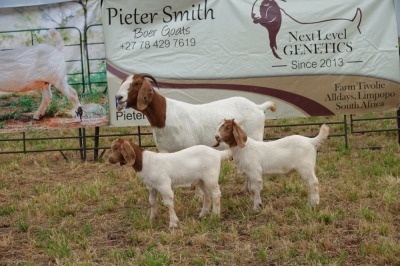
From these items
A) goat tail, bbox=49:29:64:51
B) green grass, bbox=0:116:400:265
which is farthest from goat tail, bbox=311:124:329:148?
goat tail, bbox=49:29:64:51

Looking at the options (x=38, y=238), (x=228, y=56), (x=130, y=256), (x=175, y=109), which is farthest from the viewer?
(x=228, y=56)

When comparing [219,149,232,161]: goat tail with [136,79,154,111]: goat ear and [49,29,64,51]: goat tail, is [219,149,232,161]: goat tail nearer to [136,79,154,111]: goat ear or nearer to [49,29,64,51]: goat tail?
[136,79,154,111]: goat ear

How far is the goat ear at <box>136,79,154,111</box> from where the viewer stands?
7148 millimetres

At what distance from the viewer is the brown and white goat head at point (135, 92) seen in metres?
7.13

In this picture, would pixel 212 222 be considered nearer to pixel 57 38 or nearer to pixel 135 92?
pixel 135 92

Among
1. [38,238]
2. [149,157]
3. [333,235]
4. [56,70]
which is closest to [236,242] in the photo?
[333,235]

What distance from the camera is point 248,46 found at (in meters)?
10.1

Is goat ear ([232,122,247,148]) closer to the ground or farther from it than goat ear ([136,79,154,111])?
closer to the ground

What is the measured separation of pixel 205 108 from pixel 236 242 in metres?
2.37

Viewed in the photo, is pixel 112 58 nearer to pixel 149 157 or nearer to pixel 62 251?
pixel 149 157

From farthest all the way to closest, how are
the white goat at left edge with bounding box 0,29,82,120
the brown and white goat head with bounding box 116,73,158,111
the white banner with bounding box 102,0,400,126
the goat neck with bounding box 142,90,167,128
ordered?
the white goat at left edge with bounding box 0,29,82,120 → the white banner with bounding box 102,0,400,126 → the goat neck with bounding box 142,90,167,128 → the brown and white goat head with bounding box 116,73,158,111

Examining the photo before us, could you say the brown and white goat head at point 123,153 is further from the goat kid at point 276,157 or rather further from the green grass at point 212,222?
the goat kid at point 276,157

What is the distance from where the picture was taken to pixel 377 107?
10.4 metres

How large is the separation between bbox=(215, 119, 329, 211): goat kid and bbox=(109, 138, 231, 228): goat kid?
11.3 inches
